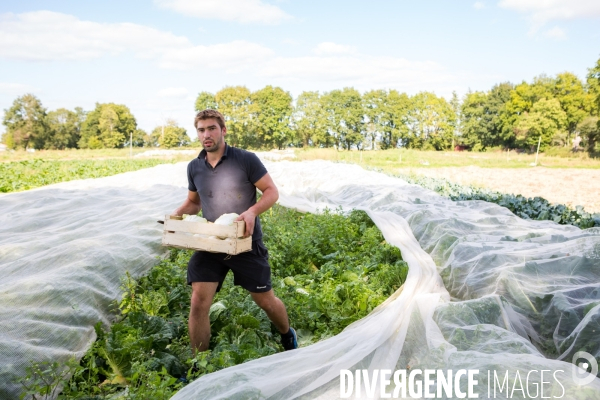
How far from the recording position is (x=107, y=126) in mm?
65188


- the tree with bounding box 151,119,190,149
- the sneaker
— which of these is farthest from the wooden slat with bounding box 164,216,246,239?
the tree with bounding box 151,119,190,149

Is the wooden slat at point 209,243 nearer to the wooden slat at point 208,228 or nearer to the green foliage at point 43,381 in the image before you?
the wooden slat at point 208,228

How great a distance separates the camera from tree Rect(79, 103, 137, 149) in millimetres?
65188

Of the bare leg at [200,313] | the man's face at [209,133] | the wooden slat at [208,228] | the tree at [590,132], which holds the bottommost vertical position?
the bare leg at [200,313]

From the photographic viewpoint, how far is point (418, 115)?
6259 cm

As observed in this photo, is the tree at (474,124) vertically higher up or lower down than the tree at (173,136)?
higher up

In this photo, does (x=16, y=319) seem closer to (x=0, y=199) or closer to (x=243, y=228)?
(x=243, y=228)

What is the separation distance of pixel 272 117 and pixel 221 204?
2287 inches

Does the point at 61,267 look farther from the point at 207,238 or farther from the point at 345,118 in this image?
the point at 345,118

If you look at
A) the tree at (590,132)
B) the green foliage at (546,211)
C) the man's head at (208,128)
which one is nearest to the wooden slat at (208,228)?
the man's head at (208,128)

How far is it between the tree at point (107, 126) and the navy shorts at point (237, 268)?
67404 mm

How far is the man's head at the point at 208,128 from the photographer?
10.5ft

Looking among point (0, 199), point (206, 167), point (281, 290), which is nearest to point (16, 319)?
point (206, 167)

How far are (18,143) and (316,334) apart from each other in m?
72.0
